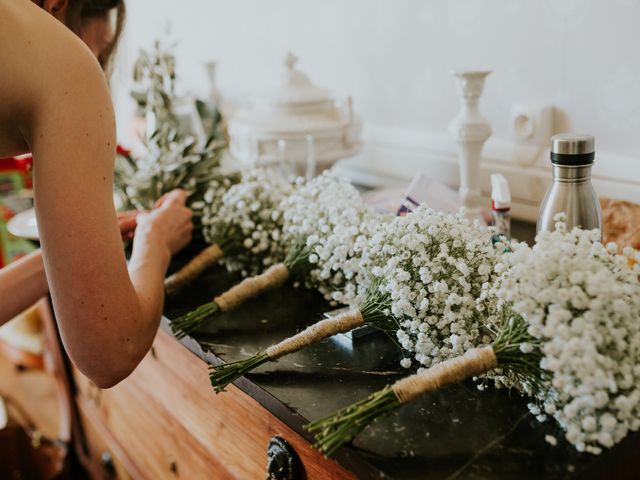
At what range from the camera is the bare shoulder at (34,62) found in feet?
2.40

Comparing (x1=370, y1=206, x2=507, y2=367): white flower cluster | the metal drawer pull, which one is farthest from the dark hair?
the metal drawer pull

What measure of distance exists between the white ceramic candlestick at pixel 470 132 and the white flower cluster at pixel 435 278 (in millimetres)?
375

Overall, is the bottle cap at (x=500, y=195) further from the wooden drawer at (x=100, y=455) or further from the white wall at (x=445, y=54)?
the wooden drawer at (x=100, y=455)

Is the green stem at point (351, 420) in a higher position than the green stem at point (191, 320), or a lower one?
higher

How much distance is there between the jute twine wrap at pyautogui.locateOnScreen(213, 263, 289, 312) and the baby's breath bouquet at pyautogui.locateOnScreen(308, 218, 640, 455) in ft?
1.20

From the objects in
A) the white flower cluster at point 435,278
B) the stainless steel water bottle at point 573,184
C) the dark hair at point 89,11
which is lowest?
the white flower cluster at point 435,278

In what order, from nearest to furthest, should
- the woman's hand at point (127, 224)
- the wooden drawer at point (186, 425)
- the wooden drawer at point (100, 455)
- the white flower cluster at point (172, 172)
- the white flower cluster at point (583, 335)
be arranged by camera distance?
1. the white flower cluster at point (583, 335)
2. the wooden drawer at point (186, 425)
3. the woman's hand at point (127, 224)
4. the white flower cluster at point (172, 172)
5. the wooden drawer at point (100, 455)

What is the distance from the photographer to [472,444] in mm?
718

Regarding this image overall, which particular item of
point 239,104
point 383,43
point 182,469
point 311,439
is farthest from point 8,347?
point 311,439

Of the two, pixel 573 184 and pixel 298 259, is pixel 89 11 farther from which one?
pixel 573 184

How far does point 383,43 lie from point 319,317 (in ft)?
2.54

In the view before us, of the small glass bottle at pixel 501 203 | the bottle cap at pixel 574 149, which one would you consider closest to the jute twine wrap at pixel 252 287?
the small glass bottle at pixel 501 203

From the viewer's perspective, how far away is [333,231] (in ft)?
3.48

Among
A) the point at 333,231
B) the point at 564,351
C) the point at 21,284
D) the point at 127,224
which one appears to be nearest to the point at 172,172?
the point at 127,224
